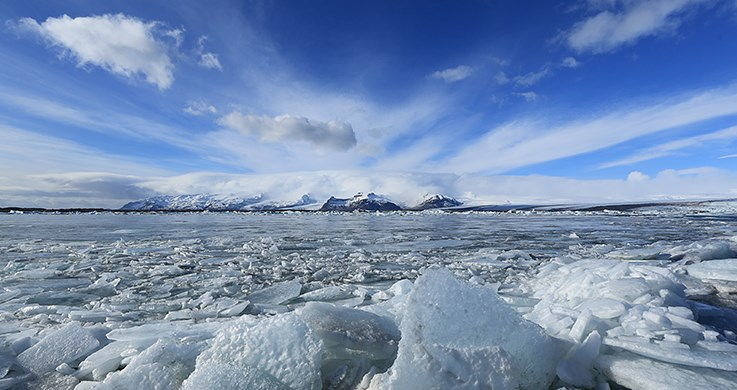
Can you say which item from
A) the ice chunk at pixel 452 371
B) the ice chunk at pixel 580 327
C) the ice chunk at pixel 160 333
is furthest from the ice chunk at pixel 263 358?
the ice chunk at pixel 580 327

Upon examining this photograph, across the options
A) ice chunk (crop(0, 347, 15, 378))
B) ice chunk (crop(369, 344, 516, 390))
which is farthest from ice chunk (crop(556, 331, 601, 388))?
ice chunk (crop(0, 347, 15, 378))

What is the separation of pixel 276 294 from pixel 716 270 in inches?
215

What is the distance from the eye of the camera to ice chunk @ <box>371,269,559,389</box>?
74.7 inches

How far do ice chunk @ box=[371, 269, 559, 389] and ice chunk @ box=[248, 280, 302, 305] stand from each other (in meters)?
2.54

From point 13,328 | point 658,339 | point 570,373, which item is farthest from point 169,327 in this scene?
point 658,339

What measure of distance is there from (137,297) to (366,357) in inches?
136

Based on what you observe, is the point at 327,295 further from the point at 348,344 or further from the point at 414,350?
the point at 414,350

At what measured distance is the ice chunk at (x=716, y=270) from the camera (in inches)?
183

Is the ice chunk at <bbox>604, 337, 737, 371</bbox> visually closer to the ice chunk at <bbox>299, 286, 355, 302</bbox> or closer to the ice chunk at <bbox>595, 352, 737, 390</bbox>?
the ice chunk at <bbox>595, 352, 737, 390</bbox>

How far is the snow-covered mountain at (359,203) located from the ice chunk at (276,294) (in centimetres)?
14572

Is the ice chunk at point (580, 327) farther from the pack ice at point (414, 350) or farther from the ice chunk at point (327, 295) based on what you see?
the ice chunk at point (327, 295)

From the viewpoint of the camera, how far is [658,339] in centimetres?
234

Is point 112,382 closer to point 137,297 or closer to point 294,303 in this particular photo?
point 294,303

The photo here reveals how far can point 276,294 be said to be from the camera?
4.59 m
